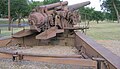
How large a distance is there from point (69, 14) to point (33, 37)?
172 cm

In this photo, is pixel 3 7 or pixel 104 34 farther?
pixel 3 7

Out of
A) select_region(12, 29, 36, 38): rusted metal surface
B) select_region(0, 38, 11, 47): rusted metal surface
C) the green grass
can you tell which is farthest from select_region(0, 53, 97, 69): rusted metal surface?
the green grass

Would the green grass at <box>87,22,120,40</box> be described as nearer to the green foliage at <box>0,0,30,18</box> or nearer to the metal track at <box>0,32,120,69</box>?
the metal track at <box>0,32,120,69</box>

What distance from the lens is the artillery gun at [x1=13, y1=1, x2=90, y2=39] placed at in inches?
289

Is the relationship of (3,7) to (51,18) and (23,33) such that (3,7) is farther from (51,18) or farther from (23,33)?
(23,33)

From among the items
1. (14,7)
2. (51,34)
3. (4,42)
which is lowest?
(4,42)

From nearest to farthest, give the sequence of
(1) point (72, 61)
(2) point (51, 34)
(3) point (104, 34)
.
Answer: (1) point (72, 61), (2) point (51, 34), (3) point (104, 34)

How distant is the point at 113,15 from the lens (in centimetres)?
7012

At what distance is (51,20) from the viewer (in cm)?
798

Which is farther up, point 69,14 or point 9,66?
point 69,14

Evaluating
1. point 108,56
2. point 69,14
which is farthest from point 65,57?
point 69,14

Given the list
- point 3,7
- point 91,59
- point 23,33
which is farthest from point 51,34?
point 3,7

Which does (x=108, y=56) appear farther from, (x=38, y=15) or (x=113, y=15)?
(x=113, y=15)

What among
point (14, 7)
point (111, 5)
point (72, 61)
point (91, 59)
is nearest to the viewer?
point (91, 59)
